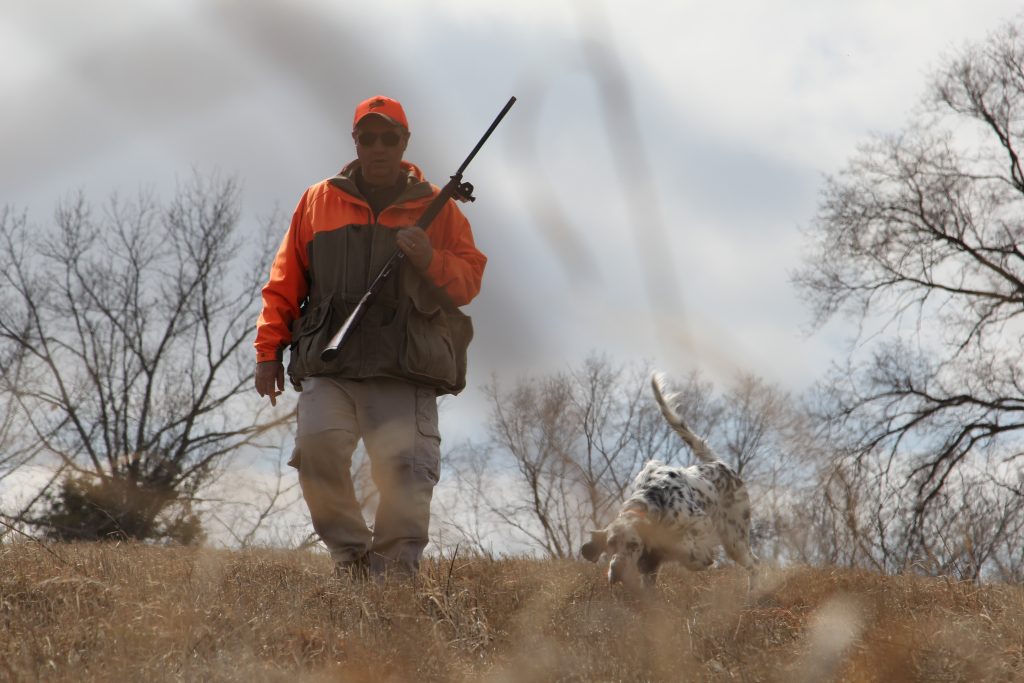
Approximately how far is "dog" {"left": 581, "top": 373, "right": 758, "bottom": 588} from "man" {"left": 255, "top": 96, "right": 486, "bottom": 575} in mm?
1910

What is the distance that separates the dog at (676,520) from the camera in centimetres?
768

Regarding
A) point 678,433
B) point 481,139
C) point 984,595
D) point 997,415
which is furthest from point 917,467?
point 481,139

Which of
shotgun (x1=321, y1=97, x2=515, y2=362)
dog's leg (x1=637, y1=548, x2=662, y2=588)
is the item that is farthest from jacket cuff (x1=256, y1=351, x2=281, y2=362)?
dog's leg (x1=637, y1=548, x2=662, y2=588)

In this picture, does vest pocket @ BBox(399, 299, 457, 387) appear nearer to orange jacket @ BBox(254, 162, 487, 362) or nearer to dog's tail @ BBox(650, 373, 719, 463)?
orange jacket @ BBox(254, 162, 487, 362)

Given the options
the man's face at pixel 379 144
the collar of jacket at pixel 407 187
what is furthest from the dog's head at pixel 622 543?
the man's face at pixel 379 144

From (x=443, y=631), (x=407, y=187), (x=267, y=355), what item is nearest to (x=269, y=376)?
(x=267, y=355)

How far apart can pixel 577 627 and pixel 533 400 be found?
2.49 m

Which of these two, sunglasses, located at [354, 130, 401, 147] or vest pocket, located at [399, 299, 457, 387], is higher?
sunglasses, located at [354, 130, 401, 147]

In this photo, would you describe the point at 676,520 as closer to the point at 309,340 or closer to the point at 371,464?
the point at 371,464

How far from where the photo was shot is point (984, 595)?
6492 millimetres

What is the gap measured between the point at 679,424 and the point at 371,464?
455 cm

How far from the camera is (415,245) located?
18.5 ft

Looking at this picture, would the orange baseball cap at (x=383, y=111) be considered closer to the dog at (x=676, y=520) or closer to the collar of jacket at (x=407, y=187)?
the collar of jacket at (x=407, y=187)

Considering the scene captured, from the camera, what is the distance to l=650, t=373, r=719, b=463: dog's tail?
9.72 m
